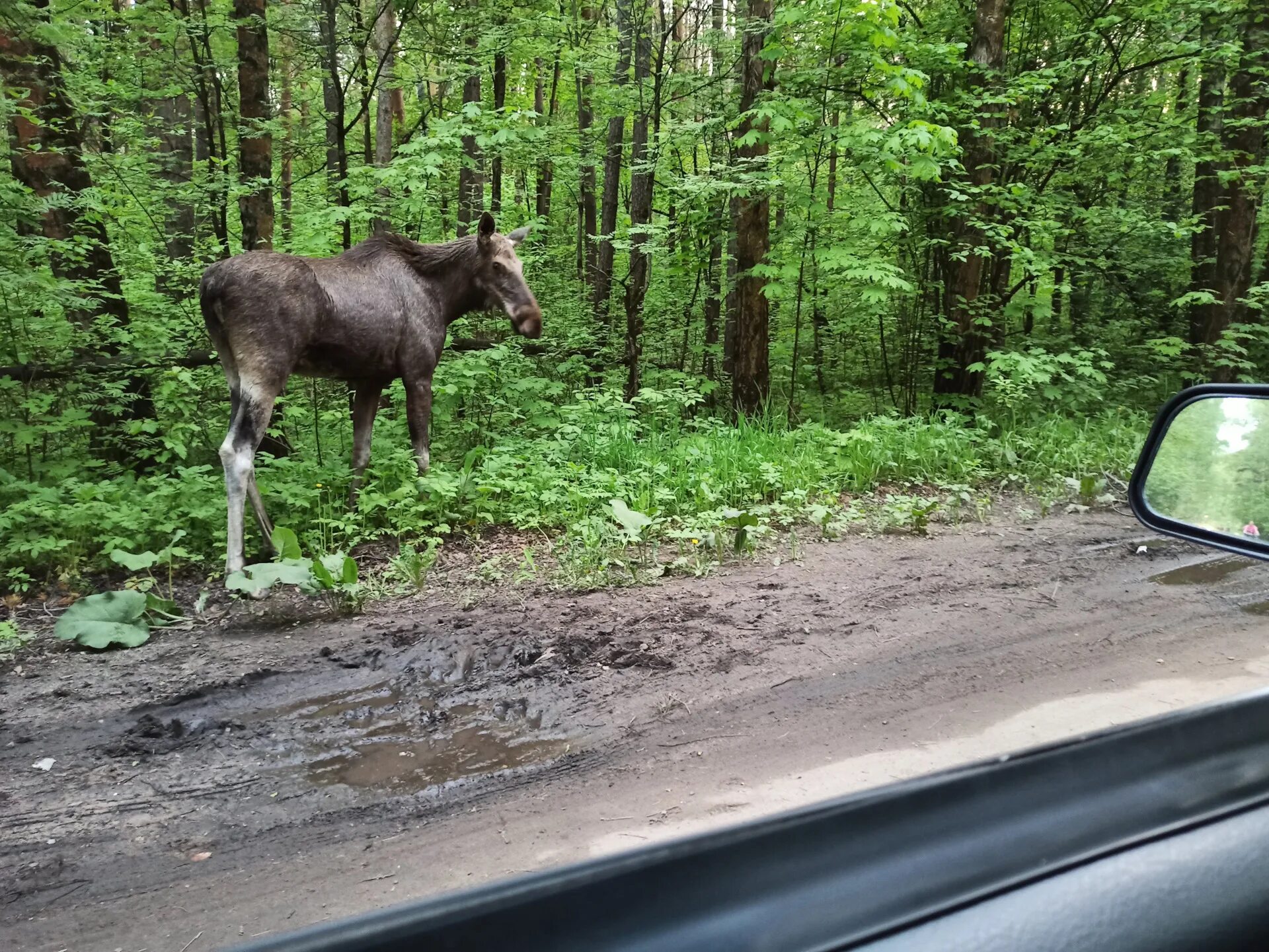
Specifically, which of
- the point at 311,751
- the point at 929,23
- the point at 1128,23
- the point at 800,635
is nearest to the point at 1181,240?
the point at 1128,23

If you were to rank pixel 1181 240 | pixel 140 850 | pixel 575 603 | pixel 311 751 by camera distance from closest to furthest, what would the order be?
pixel 140 850 → pixel 311 751 → pixel 575 603 → pixel 1181 240

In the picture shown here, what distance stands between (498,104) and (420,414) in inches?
268

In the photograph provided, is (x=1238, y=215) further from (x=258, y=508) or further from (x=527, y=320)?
(x=258, y=508)

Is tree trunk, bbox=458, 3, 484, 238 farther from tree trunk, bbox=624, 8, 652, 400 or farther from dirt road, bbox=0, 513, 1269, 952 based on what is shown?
dirt road, bbox=0, 513, 1269, 952

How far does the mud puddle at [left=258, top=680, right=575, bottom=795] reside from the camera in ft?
11.6

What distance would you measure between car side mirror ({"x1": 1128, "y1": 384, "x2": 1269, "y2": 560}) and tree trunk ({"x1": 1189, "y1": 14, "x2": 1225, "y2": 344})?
8199 millimetres

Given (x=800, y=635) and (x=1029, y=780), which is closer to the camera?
(x=1029, y=780)

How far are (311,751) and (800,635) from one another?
2683 millimetres

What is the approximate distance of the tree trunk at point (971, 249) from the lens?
32.0 feet

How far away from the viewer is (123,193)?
8.87m

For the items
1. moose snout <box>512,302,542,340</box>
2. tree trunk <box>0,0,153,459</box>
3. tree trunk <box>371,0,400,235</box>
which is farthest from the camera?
tree trunk <box>371,0,400,235</box>

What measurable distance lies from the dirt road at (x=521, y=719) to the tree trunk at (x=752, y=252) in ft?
15.7

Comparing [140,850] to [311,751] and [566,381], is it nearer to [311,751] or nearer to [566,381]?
[311,751]

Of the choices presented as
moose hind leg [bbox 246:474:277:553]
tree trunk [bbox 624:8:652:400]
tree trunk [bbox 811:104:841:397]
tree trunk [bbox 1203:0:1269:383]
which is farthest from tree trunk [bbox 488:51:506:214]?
tree trunk [bbox 1203:0:1269:383]
